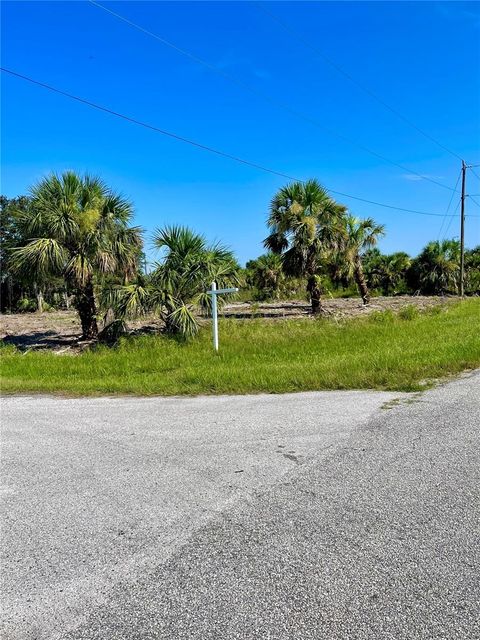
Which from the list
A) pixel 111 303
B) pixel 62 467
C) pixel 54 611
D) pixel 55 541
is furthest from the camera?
pixel 111 303

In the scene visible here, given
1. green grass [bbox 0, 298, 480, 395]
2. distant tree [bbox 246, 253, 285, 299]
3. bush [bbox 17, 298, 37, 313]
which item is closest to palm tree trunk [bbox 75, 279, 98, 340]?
green grass [bbox 0, 298, 480, 395]

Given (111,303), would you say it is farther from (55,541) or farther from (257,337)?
(55,541)

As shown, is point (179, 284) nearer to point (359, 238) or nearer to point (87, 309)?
point (87, 309)

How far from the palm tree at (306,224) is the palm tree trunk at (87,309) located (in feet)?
29.1

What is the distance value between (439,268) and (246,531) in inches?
1533

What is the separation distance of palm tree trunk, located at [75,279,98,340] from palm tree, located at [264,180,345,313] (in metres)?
8.88

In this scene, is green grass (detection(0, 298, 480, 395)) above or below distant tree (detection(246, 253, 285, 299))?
below

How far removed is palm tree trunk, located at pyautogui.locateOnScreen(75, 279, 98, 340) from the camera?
550 inches

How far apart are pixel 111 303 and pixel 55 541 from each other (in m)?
10.1

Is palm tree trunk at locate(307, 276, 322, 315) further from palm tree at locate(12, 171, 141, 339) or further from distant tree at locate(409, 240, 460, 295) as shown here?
distant tree at locate(409, 240, 460, 295)

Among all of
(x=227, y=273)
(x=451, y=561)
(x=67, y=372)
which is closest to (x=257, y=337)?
(x=227, y=273)

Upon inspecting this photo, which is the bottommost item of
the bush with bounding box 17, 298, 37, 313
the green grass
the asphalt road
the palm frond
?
the asphalt road

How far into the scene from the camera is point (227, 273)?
13.4m

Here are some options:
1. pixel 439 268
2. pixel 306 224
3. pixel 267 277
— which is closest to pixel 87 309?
pixel 306 224
